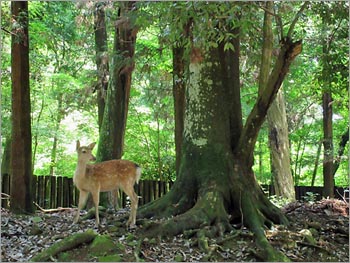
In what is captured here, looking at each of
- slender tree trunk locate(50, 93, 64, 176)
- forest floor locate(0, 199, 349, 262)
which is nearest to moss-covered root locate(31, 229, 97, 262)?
forest floor locate(0, 199, 349, 262)

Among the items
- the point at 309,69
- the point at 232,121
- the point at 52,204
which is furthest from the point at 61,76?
the point at 232,121

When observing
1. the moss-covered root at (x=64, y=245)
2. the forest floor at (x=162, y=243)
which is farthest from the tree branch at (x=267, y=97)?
the moss-covered root at (x=64, y=245)

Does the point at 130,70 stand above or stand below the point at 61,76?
below

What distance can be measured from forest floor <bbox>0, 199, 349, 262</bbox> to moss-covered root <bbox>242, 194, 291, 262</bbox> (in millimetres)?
97

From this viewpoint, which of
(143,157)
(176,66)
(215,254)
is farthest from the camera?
(143,157)

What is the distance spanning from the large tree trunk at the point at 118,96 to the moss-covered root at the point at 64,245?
4535 millimetres

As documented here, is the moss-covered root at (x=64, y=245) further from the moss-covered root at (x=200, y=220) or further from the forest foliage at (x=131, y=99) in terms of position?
the forest foliage at (x=131, y=99)

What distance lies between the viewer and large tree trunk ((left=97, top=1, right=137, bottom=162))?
10.3 m

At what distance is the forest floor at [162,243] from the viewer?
5578 mm

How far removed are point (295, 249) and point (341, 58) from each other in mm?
3735

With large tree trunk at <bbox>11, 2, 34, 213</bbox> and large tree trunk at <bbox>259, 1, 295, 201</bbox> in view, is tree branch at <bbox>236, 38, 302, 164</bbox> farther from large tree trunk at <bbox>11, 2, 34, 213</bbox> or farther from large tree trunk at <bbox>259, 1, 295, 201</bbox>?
large tree trunk at <bbox>259, 1, 295, 201</bbox>

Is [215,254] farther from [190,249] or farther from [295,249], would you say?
[295,249]

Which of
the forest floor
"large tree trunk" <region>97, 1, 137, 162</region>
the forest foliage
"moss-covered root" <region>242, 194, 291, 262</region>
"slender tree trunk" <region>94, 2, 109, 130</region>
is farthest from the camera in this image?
the forest foliage

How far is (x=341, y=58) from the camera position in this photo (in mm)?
8141
